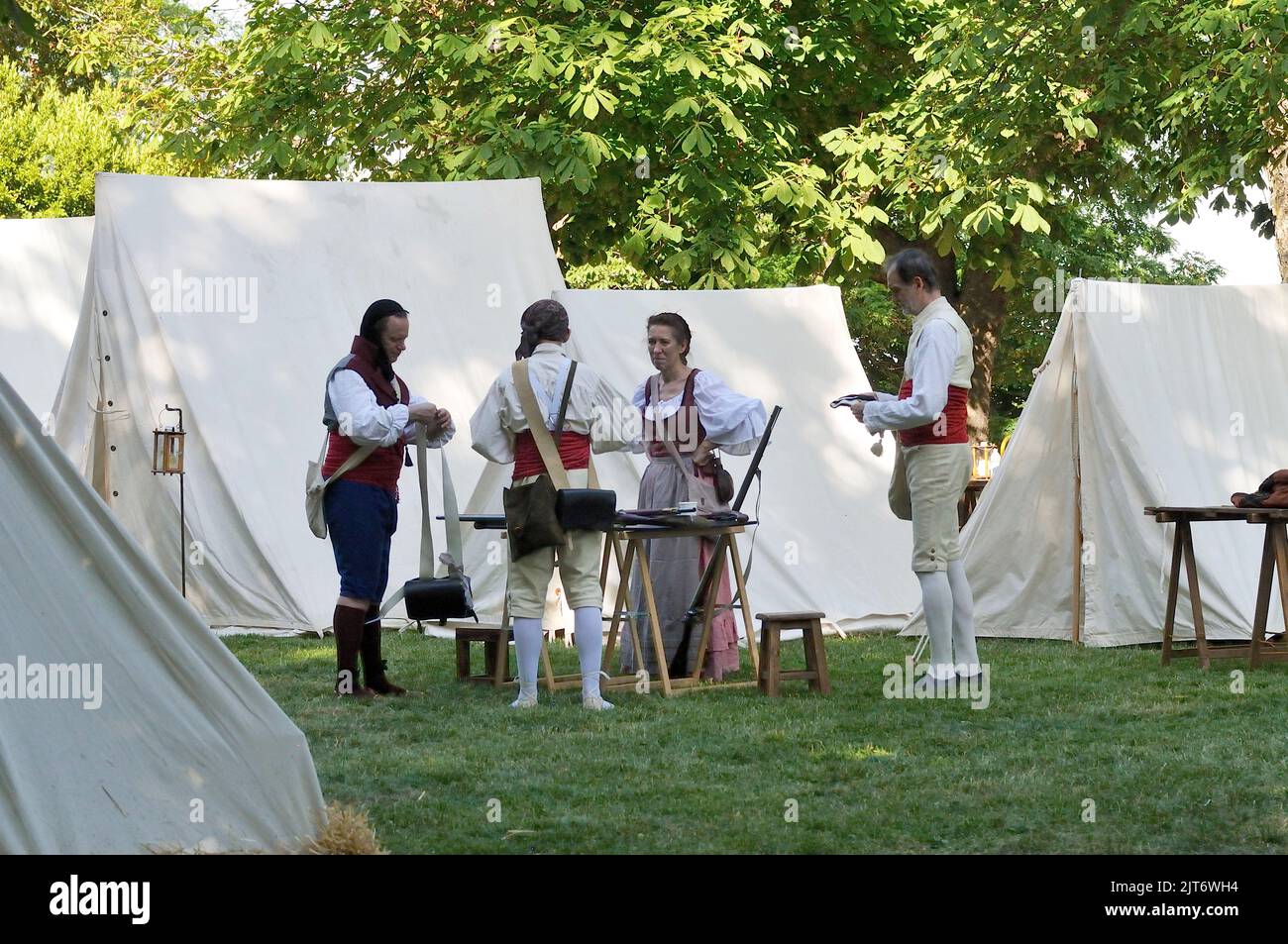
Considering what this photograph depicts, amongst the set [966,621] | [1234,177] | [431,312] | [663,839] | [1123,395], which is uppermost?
[1234,177]

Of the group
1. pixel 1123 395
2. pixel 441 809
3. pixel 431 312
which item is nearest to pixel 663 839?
pixel 441 809

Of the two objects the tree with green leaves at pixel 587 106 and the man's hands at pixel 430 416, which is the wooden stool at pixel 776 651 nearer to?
the man's hands at pixel 430 416

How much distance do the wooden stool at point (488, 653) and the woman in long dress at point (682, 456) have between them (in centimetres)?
55

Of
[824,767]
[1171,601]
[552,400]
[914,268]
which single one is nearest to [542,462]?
[552,400]

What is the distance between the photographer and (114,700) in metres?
3.43

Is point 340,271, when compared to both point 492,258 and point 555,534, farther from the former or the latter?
point 555,534

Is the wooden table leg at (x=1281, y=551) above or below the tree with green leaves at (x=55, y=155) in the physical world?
below

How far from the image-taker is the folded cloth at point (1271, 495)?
691 cm

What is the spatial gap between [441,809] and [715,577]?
2.56 meters

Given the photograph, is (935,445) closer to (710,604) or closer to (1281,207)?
(710,604)

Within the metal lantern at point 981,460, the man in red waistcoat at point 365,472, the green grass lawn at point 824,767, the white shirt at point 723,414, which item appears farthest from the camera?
the metal lantern at point 981,460

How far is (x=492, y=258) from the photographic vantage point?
9.65 meters

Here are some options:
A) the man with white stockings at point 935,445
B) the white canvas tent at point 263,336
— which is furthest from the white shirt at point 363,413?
the white canvas tent at point 263,336

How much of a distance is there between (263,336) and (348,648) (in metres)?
3.44
